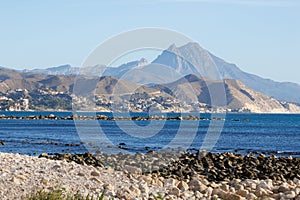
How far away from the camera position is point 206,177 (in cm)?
2664

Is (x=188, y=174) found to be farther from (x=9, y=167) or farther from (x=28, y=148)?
(x=28, y=148)

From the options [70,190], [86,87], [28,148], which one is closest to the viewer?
[70,190]

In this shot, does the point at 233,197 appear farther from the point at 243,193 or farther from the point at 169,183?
the point at 169,183

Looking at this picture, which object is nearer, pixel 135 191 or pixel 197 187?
pixel 135 191

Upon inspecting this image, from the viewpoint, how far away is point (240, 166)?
3147 cm

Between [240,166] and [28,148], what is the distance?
2286 centimetres

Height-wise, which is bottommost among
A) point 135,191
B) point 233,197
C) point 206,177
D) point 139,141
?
point 139,141

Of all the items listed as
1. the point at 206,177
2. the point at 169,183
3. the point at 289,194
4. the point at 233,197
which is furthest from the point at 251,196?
the point at 206,177

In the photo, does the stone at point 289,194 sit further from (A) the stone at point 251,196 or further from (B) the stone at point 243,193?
(B) the stone at point 243,193

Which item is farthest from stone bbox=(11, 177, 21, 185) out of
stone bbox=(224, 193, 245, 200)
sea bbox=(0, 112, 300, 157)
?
sea bbox=(0, 112, 300, 157)

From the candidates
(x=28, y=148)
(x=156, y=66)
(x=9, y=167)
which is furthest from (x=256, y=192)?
(x=28, y=148)

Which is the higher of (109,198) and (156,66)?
(156,66)

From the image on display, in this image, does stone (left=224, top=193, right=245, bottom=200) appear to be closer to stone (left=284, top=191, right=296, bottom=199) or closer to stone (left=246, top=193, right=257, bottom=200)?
stone (left=246, top=193, right=257, bottom=200)

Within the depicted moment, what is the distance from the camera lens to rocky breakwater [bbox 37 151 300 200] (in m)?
18.0
